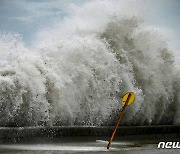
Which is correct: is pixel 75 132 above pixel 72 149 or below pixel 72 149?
below

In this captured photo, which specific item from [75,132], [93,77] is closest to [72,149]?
[75,132]

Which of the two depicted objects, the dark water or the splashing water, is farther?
the splashing water

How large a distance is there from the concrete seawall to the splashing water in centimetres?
115

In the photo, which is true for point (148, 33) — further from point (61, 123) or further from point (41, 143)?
point (41, 143)

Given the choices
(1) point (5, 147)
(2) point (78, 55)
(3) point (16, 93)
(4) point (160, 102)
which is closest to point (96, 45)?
(2) point (78, 55)

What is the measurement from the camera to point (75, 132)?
11.1 metres

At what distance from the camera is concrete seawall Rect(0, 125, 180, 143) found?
9.66 m

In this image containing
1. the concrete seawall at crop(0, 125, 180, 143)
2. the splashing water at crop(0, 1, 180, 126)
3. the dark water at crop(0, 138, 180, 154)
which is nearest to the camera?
the dark water at crop(0, 138, 180, 154)

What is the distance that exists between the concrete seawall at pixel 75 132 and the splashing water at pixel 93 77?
1153 mm

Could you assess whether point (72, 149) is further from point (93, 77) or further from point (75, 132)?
point (93, 77)

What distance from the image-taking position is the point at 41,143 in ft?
30.7

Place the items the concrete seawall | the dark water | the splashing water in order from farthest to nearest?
1. the splashing water
2. the concrete seawall
3. the dark water

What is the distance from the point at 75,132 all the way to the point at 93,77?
15.1 feet

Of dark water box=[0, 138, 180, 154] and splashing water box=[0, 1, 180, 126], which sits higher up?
dark water box=[0, 138, 180, 154]
